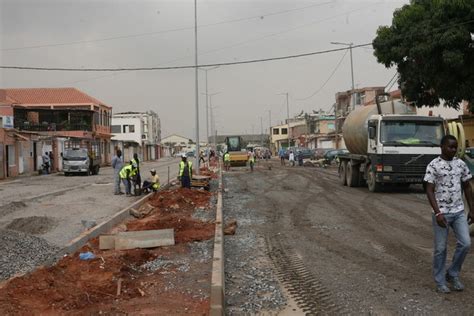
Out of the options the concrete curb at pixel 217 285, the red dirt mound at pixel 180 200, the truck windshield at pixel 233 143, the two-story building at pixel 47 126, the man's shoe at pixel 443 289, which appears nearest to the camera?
the concrete curb at pixel 217 285

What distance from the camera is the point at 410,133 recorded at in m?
17.9

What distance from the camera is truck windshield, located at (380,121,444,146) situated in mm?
17734

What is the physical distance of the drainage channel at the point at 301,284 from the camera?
5668 millimetres

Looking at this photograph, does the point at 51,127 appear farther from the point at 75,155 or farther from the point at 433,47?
the point at 433,47

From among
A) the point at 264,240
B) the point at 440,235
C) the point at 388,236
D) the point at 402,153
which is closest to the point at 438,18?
the point at 402,153

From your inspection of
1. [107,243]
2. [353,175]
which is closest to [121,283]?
[107,243]

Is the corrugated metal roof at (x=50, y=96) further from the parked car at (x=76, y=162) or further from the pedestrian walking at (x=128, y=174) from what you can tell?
the pedestrian walking at (x=128, y=174)

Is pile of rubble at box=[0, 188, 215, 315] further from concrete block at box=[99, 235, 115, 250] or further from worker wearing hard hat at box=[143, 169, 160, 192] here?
worker wearing hard hat at box=[143, 169, 160, 192]

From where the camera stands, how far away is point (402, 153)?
1767 cm

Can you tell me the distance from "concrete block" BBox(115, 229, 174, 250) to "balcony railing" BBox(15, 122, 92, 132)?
139 feet

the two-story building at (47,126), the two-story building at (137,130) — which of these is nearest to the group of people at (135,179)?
the two-story building at (47,126)

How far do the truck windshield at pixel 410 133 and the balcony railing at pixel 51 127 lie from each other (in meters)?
38.9

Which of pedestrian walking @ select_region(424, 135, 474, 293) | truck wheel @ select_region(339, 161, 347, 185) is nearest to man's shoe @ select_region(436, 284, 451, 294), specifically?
pedestrian walking @ select_region(424, 135, 474, 293)

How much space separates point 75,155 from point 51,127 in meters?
18.9
